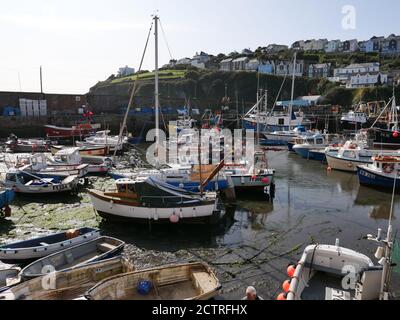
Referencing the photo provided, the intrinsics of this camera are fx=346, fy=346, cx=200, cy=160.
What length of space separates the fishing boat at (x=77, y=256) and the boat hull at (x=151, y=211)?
10.4 ft

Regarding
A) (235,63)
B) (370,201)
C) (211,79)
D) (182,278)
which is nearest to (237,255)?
(182,278)

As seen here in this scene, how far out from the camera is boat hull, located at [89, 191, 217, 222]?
15852mm

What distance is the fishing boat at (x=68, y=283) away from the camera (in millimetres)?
9070

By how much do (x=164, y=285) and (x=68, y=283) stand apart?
283cm

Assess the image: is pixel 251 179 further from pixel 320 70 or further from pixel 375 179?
pixel 320 70

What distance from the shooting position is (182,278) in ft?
33.9

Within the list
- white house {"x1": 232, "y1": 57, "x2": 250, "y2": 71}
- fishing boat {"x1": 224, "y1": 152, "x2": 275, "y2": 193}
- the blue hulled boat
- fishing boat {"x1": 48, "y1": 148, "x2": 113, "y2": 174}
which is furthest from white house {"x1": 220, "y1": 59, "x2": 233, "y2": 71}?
the blue hulled boat

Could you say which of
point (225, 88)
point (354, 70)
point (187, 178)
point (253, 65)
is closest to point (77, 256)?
point (187, 178)

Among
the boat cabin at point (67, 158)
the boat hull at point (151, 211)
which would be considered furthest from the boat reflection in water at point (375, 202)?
the boat cabin at point (67, 158)

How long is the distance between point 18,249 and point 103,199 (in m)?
4.93

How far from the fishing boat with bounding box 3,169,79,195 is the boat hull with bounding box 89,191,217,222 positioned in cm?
600

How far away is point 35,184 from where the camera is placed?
846 inches

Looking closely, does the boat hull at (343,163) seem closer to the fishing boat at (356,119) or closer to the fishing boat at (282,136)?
the fishing boat at (282,136)
